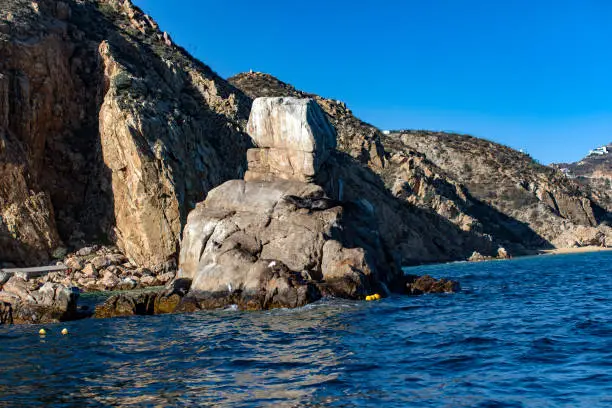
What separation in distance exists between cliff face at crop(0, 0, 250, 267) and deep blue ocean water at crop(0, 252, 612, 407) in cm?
3153

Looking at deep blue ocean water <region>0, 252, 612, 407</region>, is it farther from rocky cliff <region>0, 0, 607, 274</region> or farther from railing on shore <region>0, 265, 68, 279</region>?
railing on shore <region>0, 265, 68, 279</region>

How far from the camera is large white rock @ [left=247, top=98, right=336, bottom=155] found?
41125mm

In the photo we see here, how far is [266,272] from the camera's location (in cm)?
3297

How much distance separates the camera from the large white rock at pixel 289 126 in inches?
1619

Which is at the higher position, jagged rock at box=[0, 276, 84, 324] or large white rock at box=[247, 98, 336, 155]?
large white rock at box=[247, 98, 336, 155]

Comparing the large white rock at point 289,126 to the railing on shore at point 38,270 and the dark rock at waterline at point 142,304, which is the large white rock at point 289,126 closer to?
the dark rock at waterline at point 142,304

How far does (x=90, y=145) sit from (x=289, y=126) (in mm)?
37215

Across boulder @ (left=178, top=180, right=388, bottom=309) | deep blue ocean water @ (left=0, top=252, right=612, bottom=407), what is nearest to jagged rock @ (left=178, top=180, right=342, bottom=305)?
boulder @ (left=178, top=180, right=388, bottom=309)

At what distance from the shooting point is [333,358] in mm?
17344

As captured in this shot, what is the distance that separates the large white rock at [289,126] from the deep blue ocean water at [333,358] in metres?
15.0

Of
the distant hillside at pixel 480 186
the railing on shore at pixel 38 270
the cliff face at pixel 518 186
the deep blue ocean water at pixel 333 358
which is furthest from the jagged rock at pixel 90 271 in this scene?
the cliff face at pixel 518 186

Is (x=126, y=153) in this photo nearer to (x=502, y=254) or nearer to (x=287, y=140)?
(x=287, y=140)

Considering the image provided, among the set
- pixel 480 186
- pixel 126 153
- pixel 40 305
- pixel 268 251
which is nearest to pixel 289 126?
pixel 268 251

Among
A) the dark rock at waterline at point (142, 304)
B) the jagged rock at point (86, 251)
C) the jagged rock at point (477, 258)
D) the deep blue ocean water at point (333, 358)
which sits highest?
the jagged rock at point (86, 251)
